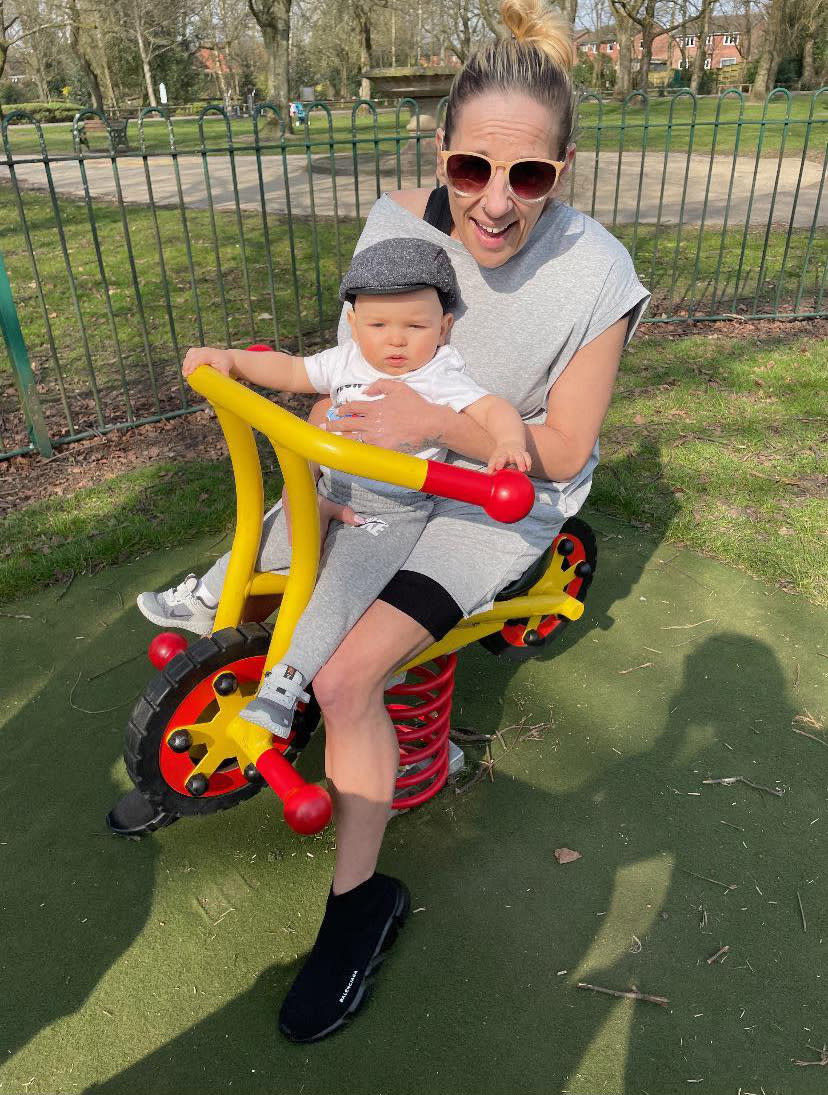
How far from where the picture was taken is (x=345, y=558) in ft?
6.11

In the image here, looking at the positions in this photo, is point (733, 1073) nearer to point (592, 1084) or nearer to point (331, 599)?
point (592, 1084)

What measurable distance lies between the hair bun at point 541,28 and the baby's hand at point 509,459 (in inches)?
34.5

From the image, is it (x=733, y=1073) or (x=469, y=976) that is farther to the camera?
(x=469, y=976)

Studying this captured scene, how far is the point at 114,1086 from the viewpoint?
160 cm

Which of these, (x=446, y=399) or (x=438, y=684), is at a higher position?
(x=446, y=399)

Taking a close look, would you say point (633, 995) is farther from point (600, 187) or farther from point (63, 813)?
point (600, 187)

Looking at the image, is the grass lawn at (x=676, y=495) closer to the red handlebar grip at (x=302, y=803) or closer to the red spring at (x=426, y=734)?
the red spring at (x=426, y=734)

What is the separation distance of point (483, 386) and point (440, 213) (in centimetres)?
46

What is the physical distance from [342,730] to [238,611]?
0.42 meters

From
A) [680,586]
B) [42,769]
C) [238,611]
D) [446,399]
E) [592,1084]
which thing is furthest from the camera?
[680,586]

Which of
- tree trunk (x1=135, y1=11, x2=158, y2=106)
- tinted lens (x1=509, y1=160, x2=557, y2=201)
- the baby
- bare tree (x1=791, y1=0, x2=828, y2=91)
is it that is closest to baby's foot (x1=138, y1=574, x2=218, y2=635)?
the baby

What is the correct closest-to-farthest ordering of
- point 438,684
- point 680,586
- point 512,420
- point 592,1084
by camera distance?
point 592,1084
point 512,420
point 438,684
point 680,586

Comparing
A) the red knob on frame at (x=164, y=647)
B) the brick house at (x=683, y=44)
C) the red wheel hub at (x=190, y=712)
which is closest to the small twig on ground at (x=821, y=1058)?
the red wheel hub at (x=190, y=712)

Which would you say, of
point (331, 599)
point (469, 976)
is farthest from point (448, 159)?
point (469, 976)
